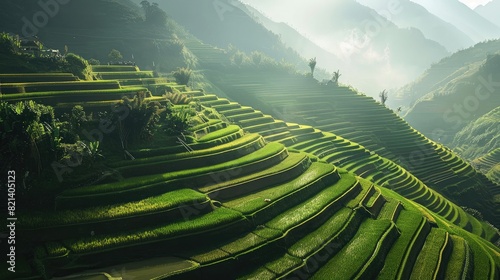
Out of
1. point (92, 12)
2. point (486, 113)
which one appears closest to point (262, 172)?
point (92, 12)

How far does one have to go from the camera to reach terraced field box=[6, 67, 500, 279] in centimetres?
1411

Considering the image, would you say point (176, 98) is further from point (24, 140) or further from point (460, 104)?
point (460, 104)

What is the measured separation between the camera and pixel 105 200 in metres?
16.3

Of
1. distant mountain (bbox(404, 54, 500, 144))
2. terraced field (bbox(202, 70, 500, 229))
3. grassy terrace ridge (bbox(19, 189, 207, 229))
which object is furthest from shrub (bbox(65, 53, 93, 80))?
distant mountain (bbox(404, 54, 500, 144))

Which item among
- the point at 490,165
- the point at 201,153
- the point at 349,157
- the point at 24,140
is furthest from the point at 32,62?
the point at 490,165

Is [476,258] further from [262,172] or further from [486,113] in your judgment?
[486,113]

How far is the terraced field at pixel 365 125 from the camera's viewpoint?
45000 millimetres

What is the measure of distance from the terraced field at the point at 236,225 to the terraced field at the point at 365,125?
13265 millimetres

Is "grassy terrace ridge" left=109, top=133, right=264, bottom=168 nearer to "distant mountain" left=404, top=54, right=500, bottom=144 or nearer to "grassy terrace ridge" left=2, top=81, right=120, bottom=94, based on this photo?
"grassy terrace ridge" left=2, top=81, right=120, bottom=94

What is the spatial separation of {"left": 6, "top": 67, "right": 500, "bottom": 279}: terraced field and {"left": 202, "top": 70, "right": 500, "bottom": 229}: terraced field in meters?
13.3

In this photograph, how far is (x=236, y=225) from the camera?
17.5 meters

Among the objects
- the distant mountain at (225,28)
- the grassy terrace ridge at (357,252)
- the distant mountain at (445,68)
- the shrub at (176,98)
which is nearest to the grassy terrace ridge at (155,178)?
the grassy terrace ridge at (357,252)

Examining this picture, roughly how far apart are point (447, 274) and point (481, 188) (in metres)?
33.8

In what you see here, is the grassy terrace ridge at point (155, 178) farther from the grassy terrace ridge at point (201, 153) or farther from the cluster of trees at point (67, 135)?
the cluster of trees at point (67, 135)
